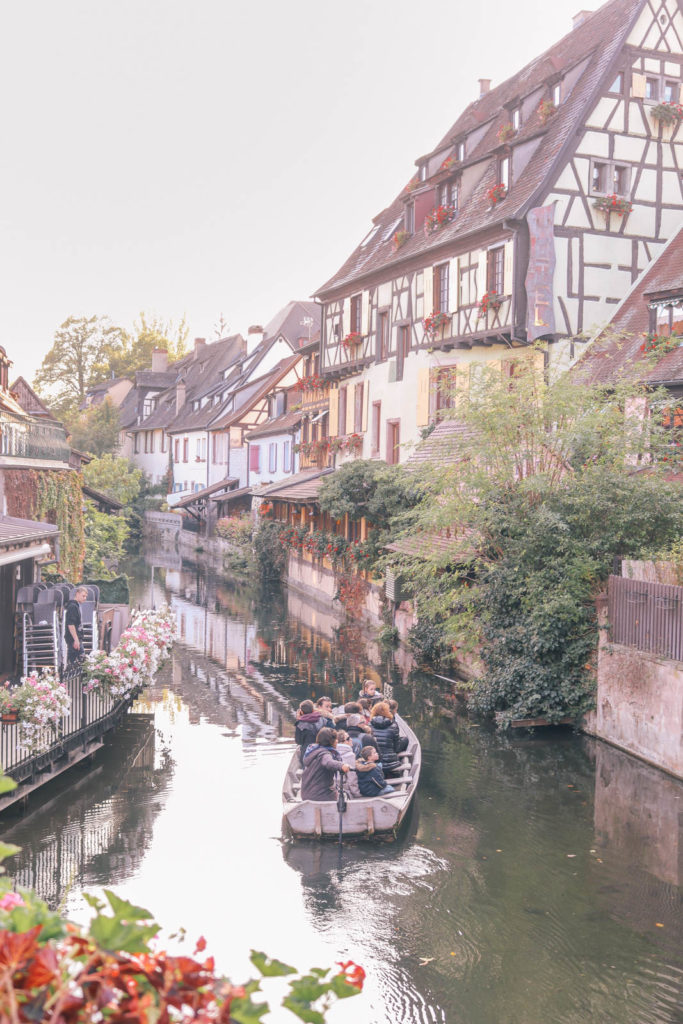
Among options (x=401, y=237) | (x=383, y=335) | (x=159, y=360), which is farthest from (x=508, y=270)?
(x=159, y=360)

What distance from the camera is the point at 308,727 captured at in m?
13.1

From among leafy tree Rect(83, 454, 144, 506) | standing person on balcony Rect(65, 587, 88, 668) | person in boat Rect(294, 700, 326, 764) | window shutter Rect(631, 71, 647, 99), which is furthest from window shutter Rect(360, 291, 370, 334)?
leafy tree Rect(83, 454, 144, 506)

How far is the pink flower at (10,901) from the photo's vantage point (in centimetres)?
212

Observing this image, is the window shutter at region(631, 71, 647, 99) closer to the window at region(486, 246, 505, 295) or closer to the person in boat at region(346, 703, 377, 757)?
the window at region(486, 246, 505, 295)

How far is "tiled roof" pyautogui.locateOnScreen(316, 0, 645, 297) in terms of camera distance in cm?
2369

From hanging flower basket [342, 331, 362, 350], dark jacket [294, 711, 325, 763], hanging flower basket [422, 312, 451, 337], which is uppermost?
hanging flower basket [342, 331, 362, 350]

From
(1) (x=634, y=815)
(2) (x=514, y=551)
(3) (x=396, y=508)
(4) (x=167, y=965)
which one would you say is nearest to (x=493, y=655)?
(2) (x=514, y=551)

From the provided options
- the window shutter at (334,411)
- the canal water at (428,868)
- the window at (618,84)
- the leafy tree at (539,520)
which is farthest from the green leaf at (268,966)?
the window shutter at (334,411)

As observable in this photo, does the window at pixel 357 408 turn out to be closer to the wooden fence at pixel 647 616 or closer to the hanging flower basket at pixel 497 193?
the hanging flower basket at pixel 497 193

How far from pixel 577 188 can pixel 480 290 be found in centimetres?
327

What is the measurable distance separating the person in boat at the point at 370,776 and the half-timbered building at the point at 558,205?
1082 cm

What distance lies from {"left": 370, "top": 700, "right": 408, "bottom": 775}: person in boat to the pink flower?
10760 millimetres

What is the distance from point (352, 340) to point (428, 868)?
2426cm

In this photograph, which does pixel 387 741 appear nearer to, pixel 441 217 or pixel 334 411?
pixel 441 217
